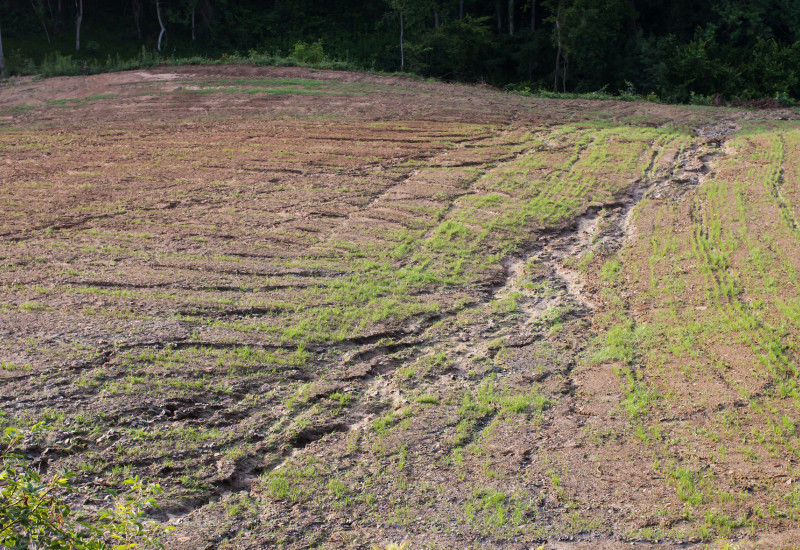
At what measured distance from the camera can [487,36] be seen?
31.9 metres

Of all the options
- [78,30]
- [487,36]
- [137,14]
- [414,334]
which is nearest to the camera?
[414,334]

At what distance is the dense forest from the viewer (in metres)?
27.6

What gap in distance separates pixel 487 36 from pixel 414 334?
2677cm

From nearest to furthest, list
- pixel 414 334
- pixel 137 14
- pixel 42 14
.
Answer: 1. pixel 414 334
2. pixel 42 14
3. pixel 137 14

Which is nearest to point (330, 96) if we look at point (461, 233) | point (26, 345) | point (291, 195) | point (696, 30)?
point (291, 195)

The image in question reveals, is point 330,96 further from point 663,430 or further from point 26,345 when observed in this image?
point 663,430

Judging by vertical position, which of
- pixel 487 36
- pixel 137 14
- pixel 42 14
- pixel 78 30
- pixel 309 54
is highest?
pixel 137 14

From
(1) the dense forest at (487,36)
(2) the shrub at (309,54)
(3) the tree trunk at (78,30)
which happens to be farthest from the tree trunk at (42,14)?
(2) the shrub at (309,54)

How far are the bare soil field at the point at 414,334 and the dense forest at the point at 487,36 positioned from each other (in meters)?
13.6

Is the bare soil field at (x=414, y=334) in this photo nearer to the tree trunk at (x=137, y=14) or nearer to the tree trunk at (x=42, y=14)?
the tree trunk at (x=137, y=14)

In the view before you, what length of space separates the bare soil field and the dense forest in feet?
44.7

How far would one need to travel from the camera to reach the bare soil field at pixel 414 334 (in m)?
5.61

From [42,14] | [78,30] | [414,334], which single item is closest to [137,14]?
[78,30]

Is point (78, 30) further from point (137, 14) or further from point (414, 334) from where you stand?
point (414, 334)
